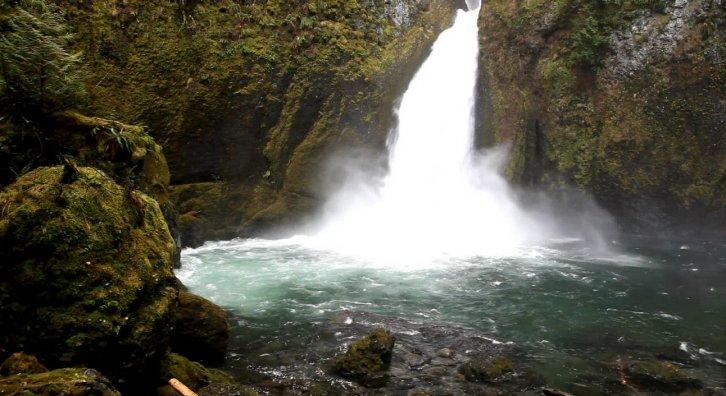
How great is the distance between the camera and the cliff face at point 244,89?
516 inches

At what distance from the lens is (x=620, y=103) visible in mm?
14102

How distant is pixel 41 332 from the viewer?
13.3ft

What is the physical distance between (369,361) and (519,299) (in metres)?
4.52

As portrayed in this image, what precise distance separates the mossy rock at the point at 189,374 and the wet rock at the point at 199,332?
2.11 feet

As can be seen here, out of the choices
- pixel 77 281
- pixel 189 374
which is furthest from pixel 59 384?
pixel 189 374

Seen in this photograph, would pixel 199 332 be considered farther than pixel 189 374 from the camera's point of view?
Yes

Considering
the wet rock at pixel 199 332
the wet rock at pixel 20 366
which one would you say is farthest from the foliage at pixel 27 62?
the wet rock at pixel 20 366

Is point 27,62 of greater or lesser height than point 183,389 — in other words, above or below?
above

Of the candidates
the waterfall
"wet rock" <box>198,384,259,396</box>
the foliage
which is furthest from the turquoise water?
the foliage

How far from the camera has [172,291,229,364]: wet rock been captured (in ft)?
20.4

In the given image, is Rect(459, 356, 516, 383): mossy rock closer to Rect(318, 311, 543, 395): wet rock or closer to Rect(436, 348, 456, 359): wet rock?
Rect(318, 311, 543, 395): wet rock

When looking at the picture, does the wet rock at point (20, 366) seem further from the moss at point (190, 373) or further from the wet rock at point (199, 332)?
the wet rock at point (199, 332)

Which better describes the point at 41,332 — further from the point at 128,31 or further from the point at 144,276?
the point at 128,31

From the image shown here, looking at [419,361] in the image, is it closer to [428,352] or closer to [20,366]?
[428,352]
